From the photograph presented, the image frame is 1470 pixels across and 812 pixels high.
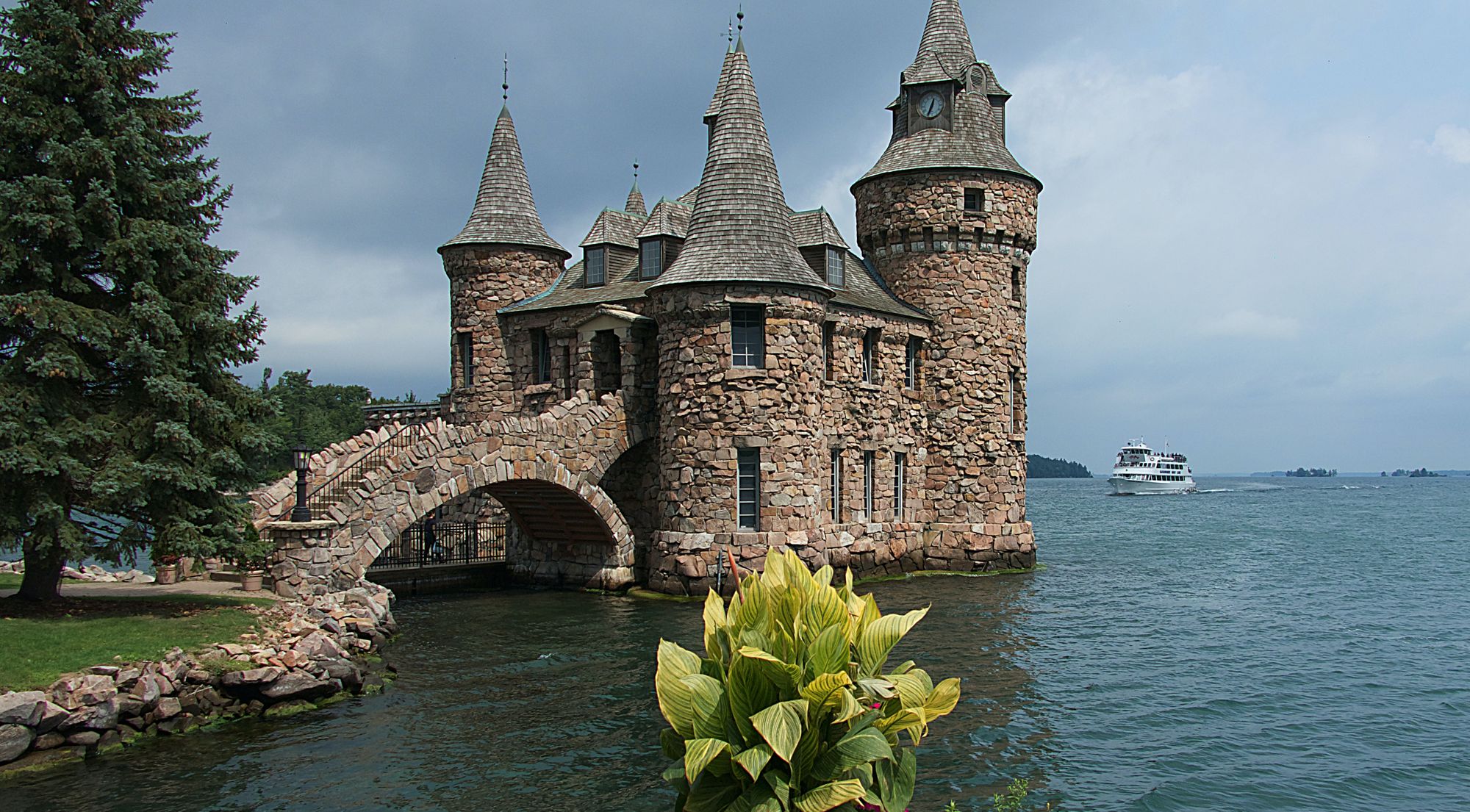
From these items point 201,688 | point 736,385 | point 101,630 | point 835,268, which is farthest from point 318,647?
point 835,268

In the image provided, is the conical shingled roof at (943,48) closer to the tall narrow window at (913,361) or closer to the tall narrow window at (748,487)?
the tall narrow window at (913,361)

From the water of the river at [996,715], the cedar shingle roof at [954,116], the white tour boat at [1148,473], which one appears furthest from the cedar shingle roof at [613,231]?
the white tour boat at [1148,473]

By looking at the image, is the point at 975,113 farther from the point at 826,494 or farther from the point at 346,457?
the point at 346,457

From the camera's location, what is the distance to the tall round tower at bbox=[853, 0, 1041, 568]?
30062 millimetres

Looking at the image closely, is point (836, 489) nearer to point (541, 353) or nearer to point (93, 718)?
point (541, 353)

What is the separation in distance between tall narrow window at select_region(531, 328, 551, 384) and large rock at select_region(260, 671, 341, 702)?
15.7m

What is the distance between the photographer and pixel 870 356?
28969mm

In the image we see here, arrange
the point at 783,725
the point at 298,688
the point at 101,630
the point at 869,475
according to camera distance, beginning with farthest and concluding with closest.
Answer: the point at 869,475 → the point at 298,688 → the point at 101,630 → the point at 783,725

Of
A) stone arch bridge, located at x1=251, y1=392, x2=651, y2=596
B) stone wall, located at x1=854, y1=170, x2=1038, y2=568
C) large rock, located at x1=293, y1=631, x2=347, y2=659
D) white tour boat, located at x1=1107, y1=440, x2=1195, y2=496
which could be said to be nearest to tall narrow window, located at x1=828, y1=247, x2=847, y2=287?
stone wall, located at x1=854, y1=170, x2=1038, y2=568

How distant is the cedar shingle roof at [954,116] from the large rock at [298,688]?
67.7 feet

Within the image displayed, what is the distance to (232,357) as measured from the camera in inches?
671

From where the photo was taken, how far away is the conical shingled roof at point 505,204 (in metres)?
31.3

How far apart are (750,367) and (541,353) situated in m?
8.16

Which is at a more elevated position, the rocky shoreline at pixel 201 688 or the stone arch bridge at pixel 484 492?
the stone arch bridge at pixel 484 492
